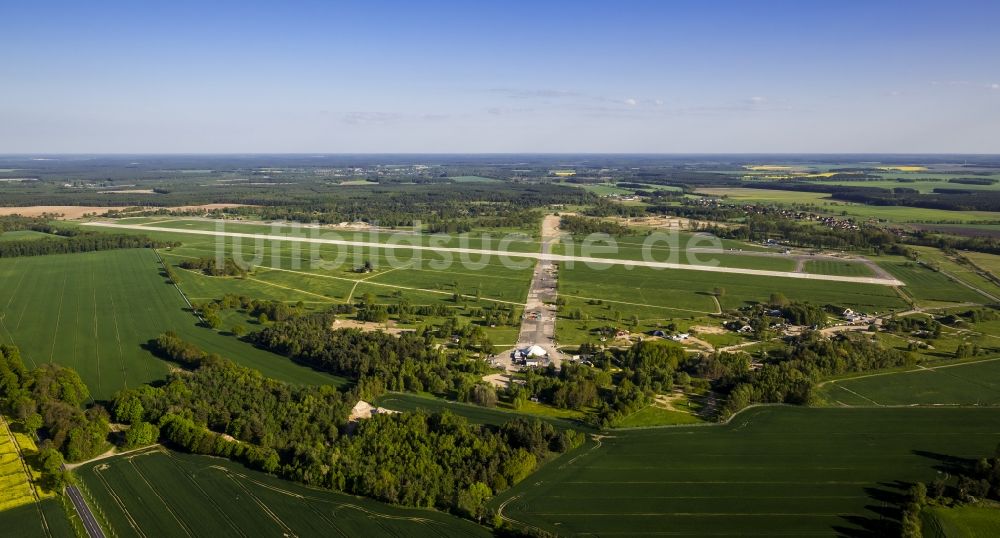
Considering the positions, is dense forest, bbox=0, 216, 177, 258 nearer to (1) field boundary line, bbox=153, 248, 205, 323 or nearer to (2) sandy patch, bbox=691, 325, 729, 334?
(1) field boundary line, bbox=153, 248, 205, 323

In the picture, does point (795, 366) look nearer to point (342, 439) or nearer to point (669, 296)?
point (669, 296)

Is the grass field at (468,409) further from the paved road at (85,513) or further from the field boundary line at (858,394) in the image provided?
the field boundary line at (858,394)

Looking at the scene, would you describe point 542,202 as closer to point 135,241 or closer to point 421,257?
point 421,257

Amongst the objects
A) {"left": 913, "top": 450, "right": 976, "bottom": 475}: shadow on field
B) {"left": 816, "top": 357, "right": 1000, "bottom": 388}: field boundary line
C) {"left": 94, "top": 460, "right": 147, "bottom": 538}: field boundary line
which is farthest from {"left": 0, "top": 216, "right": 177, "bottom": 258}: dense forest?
{"left": 913, "top": 450, "right": 976, "bottom": 475}: shadow on field

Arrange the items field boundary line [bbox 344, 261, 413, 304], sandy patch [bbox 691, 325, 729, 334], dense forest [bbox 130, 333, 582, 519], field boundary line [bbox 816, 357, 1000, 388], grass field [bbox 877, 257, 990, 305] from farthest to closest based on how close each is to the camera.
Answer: grass field [bbox 877, 257, 990, 305] → field boundary line [bbox 344, 261, 413, 304] → sandy patch [bbox 691, 325, 729, 334] → field boundary line [bbox 816, 357, 1000, 388] → dense forest [bbox 130, 333, 582, 519]

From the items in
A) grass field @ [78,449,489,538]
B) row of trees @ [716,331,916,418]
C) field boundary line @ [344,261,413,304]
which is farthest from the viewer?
field boundary line @ [344,261,413,304]

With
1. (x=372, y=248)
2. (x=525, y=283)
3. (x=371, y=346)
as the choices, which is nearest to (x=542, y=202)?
(x=372, y=248)
